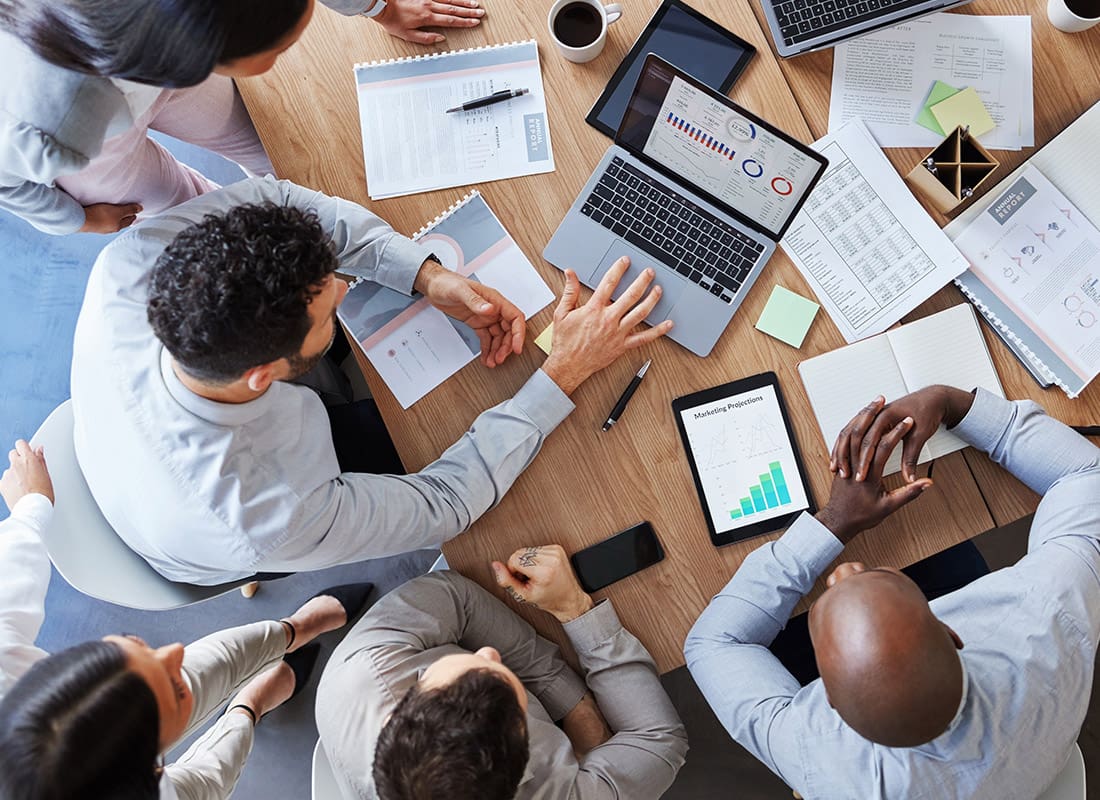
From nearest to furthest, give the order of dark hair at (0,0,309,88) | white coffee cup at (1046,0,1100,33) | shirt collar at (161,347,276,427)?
dark hair at (0,0,309,88), shirt collar at (161,347,276,427), white coffee cup at (1046,0,1100,33)

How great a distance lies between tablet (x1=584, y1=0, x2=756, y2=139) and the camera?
1.43 metres

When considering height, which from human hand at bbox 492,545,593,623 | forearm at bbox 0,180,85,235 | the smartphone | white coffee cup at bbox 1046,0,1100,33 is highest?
white coffee cup at bbox 1046,0,1100,33

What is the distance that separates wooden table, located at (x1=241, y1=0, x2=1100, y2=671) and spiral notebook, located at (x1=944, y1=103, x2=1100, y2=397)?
1.6 inches

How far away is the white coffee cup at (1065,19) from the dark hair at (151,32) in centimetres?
132

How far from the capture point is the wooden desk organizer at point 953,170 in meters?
1.34

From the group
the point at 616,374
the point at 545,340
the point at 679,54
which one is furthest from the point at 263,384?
the point at 679,54

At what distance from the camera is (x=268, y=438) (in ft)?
4.15

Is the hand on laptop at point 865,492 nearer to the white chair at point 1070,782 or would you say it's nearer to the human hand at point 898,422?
the human hand at point 898,422

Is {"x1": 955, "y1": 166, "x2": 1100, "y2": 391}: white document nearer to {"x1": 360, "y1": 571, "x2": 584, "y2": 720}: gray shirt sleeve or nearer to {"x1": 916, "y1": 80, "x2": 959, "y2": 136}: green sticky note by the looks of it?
{"x1": 916, "y1": 80, "x2": 959, "y2": 136}: green sticky note

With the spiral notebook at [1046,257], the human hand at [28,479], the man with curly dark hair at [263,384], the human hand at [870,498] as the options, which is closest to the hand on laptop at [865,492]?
the human hand at [870,498]

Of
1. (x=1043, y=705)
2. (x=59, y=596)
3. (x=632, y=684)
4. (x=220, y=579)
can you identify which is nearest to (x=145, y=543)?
(x=220, y=579)

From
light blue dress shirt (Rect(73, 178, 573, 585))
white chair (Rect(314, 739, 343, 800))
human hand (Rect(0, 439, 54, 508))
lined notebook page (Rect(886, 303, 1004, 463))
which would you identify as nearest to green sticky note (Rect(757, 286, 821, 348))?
lined notebook page (Rect(886, 303, 1004, 463))

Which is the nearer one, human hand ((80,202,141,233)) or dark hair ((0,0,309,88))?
dark hair ((0,0,309,88))

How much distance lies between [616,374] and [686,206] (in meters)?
0.32
